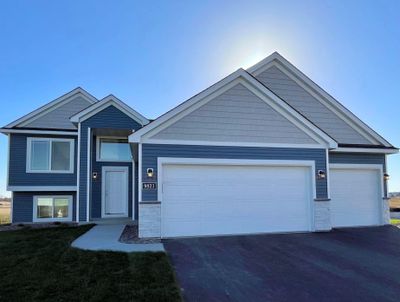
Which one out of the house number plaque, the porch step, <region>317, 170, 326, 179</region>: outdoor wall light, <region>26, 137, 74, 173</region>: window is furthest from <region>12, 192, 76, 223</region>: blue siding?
<region>317, 170, 326, 179</region>: outdoor wall light

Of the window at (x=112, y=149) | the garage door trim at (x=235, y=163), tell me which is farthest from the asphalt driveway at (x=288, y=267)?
the window at (x=112, y=149)

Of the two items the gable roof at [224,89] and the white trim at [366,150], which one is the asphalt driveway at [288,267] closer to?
the gable roof at [224,89]

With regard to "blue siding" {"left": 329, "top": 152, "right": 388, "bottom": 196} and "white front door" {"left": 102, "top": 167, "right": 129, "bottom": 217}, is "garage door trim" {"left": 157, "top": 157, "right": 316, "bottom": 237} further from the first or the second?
"white front door" {"left": 102, "top": 167, "right": 129, "bottom": 217}

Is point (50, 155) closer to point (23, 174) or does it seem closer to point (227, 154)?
point (23, 174)

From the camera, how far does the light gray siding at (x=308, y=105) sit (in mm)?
13023

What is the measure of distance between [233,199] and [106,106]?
23.9 feet

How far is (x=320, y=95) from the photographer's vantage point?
13.1 metres

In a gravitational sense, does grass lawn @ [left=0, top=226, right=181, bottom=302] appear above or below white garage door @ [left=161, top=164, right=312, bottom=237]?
below

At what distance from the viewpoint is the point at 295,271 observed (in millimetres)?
6137

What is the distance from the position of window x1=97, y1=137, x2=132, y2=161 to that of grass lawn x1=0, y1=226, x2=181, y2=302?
7034 mm

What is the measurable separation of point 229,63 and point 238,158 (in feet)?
18.6

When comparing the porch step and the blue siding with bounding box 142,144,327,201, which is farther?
the porch step

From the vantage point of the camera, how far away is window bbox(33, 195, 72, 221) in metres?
15.0

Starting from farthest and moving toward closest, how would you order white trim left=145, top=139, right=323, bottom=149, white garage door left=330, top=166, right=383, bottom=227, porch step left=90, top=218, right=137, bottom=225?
porch step left=90, top=218, right=137, bottom=225, white garage door left=330, top=166, right=383, bottom=227, white trim left=145, top=139, right=323, bottom=149
